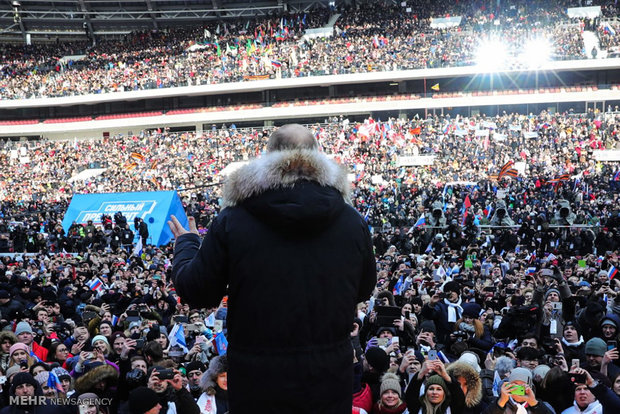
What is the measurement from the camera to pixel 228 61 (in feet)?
174

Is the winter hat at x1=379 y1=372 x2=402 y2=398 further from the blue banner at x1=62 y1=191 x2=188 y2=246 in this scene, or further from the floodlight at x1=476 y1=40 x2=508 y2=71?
the floodlight at x1=476 y1=40 x2=508 y2=71

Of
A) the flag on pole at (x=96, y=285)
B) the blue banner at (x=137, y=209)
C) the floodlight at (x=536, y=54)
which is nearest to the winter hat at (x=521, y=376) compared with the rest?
the flag on pole at (x=96, y=285)

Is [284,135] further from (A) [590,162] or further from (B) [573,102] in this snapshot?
(B) [573,102]

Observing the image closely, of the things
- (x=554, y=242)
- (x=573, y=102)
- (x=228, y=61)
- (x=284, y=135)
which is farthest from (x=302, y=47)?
(x=284, y=135)

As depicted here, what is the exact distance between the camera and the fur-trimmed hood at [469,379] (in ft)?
17.5

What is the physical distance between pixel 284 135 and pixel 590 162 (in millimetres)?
33613

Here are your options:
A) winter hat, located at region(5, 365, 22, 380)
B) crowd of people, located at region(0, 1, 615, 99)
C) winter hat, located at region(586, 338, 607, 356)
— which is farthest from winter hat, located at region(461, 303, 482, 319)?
crowd of people, located at region(0, 1, 615, 99)

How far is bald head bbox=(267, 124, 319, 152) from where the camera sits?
2818 millimetres

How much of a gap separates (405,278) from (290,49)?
40.4 meters

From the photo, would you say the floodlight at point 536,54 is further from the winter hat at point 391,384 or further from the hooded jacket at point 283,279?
the hooded jacket at point 283,279

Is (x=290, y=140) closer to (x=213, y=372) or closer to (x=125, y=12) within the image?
(x=213, y=372)

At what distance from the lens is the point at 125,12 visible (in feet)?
192

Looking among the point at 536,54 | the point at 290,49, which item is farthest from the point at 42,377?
the point at 290,49

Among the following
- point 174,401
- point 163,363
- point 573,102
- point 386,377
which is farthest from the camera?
point 573,102
